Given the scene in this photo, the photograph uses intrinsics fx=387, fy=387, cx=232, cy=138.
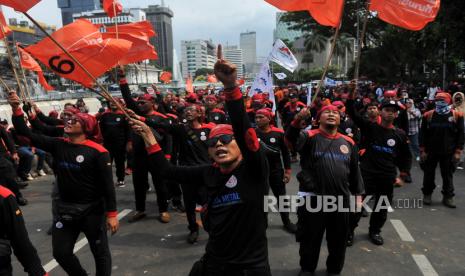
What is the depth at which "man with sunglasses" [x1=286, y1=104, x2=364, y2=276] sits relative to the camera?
12.6 ft

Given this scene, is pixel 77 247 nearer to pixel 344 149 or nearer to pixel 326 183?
pixel 326 183

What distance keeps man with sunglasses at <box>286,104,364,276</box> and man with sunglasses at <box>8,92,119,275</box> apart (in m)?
1.94

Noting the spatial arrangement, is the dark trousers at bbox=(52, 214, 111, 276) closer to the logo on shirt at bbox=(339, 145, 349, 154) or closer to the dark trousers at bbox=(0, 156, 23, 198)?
the logo on shirt at bbox=(339, 145, 349, 154)

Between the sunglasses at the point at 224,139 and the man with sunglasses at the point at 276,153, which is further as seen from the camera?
the man with sunglasses at the point at 276,153

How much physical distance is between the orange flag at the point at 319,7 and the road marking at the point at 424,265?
2.91m

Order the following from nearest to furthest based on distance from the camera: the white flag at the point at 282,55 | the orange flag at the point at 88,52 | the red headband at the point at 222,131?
1. the red headband at the point at 222,131
2. the orange flag at the point at 88,52
3. the white flag at the point at 282,55

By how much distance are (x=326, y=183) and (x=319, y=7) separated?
89.2 inches

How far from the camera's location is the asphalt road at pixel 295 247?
4414 mm

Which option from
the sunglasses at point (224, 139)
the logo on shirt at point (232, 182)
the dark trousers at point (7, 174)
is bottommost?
the dark trousers at point (7, 174)

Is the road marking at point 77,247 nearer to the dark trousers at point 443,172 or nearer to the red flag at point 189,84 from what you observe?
the dark trousers at point 443,172

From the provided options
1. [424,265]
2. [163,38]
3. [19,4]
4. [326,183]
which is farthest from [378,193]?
[163,38]

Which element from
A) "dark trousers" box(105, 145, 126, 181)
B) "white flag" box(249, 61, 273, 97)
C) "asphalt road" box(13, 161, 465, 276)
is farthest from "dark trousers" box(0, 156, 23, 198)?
"white flag" box(249, 61, 273, 97)

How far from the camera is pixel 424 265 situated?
4.40m

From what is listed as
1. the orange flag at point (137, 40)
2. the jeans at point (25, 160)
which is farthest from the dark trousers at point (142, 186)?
the jeans at point (25, 160)
